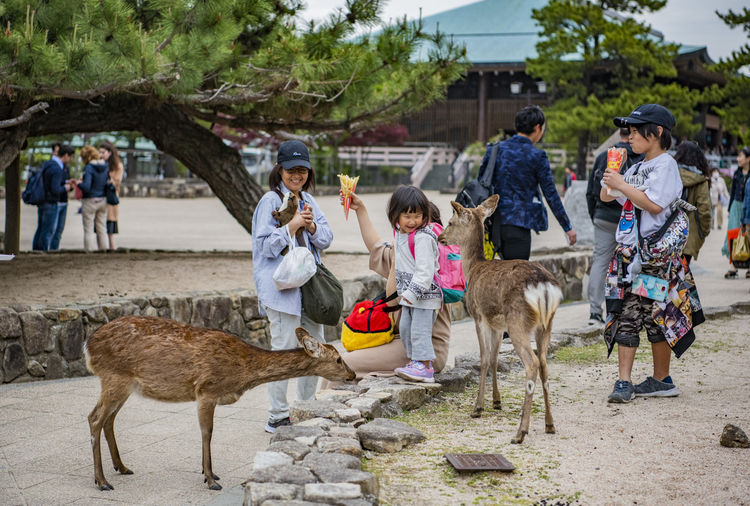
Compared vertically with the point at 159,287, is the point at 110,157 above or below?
above

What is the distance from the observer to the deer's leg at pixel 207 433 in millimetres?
4371

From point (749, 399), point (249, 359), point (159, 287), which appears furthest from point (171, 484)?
point (159, 287)

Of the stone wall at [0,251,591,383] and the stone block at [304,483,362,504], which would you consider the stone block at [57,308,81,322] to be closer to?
the stone wall at [0,251,591,383]

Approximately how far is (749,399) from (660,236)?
1369 millimetres

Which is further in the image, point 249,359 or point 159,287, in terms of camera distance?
point 159,287

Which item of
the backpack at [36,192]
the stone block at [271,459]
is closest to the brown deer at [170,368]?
the stone block at [271,459]

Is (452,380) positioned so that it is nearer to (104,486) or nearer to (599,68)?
(104,486)

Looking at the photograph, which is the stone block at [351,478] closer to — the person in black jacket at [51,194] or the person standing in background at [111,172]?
the person standing in background at [111,172]

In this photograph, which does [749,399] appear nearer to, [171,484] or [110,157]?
[171,484]

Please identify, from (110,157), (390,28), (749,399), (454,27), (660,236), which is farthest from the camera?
(454,27)

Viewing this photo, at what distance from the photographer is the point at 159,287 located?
9156 mm

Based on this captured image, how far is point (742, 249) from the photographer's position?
35.5 feet

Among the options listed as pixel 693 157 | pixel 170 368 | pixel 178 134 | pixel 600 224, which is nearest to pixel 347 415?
pixel 170 368

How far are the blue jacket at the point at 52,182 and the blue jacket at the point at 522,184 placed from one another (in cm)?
786
